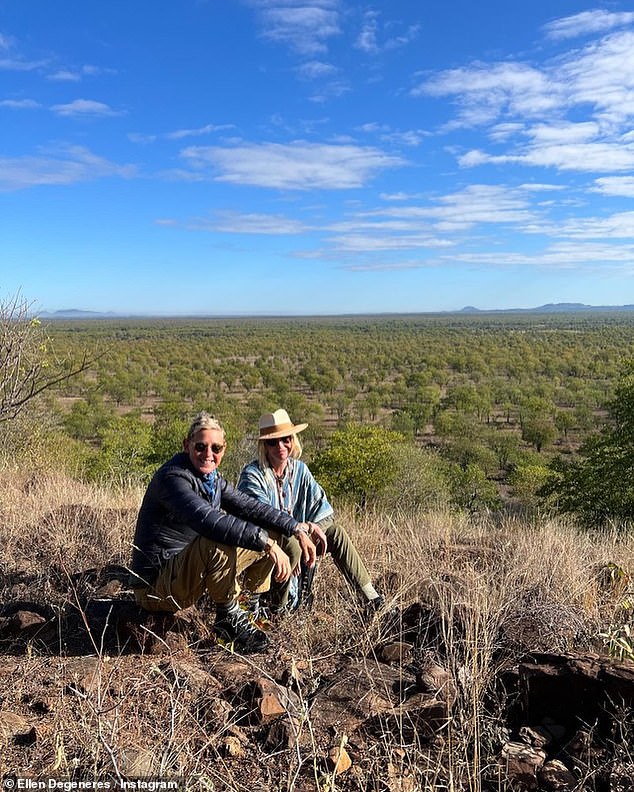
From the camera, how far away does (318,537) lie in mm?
3541

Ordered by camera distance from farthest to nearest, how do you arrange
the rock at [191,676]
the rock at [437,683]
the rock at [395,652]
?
the rock at [395,652], the rock at [191,676], the rock at [437,683]

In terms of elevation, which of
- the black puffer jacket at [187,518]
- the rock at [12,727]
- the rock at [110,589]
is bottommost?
the rock at [110,589]

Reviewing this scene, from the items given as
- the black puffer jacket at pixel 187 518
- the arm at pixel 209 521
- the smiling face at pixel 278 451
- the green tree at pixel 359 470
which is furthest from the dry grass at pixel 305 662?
the green tree at pixel 359 470

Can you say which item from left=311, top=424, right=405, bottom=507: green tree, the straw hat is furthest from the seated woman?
left=311, top=424, right=405, bottom=507: green tree

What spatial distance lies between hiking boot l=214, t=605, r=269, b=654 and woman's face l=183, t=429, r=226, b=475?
739 mm

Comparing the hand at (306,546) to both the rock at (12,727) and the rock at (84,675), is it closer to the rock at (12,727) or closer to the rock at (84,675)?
the rock at (84,675)

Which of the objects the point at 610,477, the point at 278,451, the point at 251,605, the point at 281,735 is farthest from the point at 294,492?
the point at 610,477

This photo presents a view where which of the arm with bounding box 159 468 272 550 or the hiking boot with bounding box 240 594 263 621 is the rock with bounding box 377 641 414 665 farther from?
the arm with bounding box 159 468 272 550

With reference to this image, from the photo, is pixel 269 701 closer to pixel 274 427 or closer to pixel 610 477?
pixel 274 427

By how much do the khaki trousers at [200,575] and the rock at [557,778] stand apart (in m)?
1.49

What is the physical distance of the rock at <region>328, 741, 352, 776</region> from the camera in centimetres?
223

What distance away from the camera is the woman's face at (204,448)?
3.20 meters

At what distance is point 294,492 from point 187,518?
1048mm

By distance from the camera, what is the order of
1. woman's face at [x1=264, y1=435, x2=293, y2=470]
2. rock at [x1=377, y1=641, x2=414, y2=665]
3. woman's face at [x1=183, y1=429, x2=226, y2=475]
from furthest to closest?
woman's face at [x1=264, y1=435, x2=293, y2=470]
woman's face at [x1=183, y1=429, x2=226, y2=475]
rock at [x1=377, y1=641, x2=414, y2=665]
